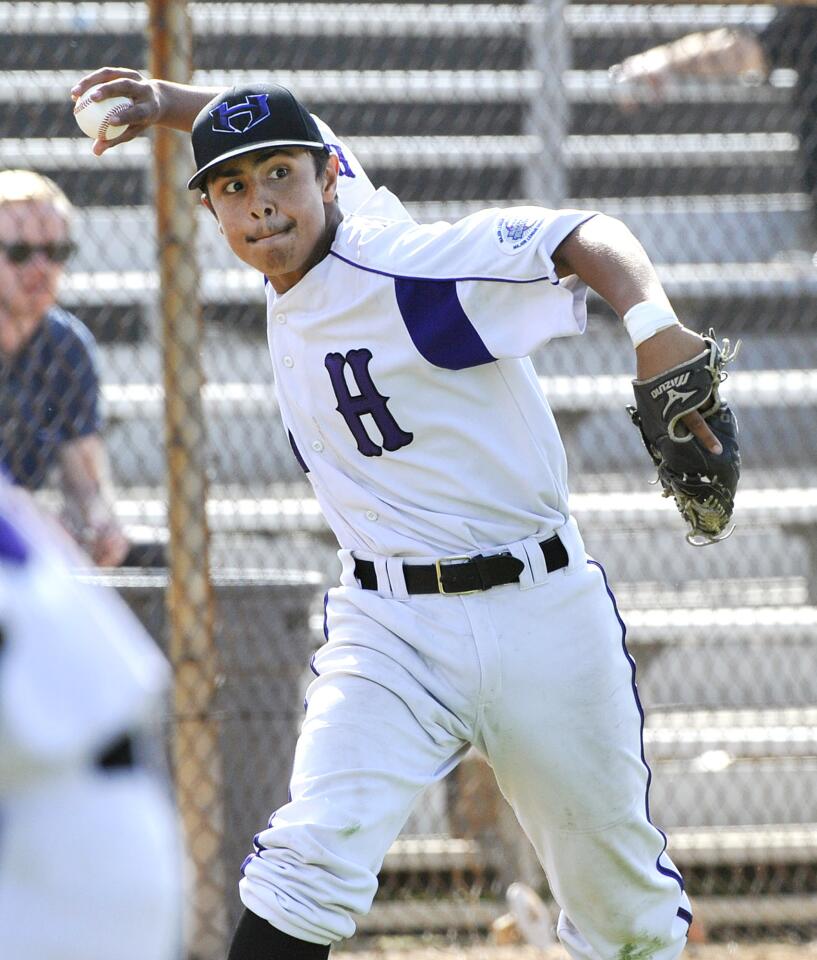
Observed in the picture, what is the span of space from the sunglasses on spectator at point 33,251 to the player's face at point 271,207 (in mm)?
1698

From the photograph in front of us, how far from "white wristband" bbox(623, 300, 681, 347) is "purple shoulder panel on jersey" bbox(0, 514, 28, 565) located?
1.47 meters

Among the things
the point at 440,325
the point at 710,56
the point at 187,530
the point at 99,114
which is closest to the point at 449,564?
the point at 440,325

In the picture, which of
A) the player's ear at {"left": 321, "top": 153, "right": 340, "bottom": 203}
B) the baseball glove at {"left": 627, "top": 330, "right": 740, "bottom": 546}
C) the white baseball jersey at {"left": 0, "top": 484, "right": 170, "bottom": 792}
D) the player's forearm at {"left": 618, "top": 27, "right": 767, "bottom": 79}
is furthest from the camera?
the player's forearm at {"left": 618, "top": 27, "right": 767, "bottom": 79}

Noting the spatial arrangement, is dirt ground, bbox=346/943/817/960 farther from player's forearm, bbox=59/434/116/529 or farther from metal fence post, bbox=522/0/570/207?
metal fence post, bbox=522/0/570/207

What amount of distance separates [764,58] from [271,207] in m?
3.01

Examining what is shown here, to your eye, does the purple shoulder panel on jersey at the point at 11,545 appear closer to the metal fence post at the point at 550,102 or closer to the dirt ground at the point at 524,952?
the dirt ground at the point at 524,952

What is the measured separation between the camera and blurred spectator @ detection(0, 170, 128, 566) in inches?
169

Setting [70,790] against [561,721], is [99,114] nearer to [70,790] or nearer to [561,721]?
[561,721]

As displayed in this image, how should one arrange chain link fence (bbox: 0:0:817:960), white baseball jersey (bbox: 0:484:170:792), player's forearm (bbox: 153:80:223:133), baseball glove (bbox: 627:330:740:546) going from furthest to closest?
chain link fence (bbox: 0:0:817:960), player's forearm (bbox: 153:80:223:133), baseball glove (bbox: 627:330:740:546), white baseball jersey (bbox: 0:484:170:792)

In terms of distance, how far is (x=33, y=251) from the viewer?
4344mm

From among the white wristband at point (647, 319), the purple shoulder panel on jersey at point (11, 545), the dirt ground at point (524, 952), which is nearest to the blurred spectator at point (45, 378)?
the dirt ground at point (524, 952)

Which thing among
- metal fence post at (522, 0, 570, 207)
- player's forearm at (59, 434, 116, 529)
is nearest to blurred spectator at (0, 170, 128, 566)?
player's forearm at (59, 434, 116, 529)

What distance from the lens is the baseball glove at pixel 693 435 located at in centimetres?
230

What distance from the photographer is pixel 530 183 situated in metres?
5.50
